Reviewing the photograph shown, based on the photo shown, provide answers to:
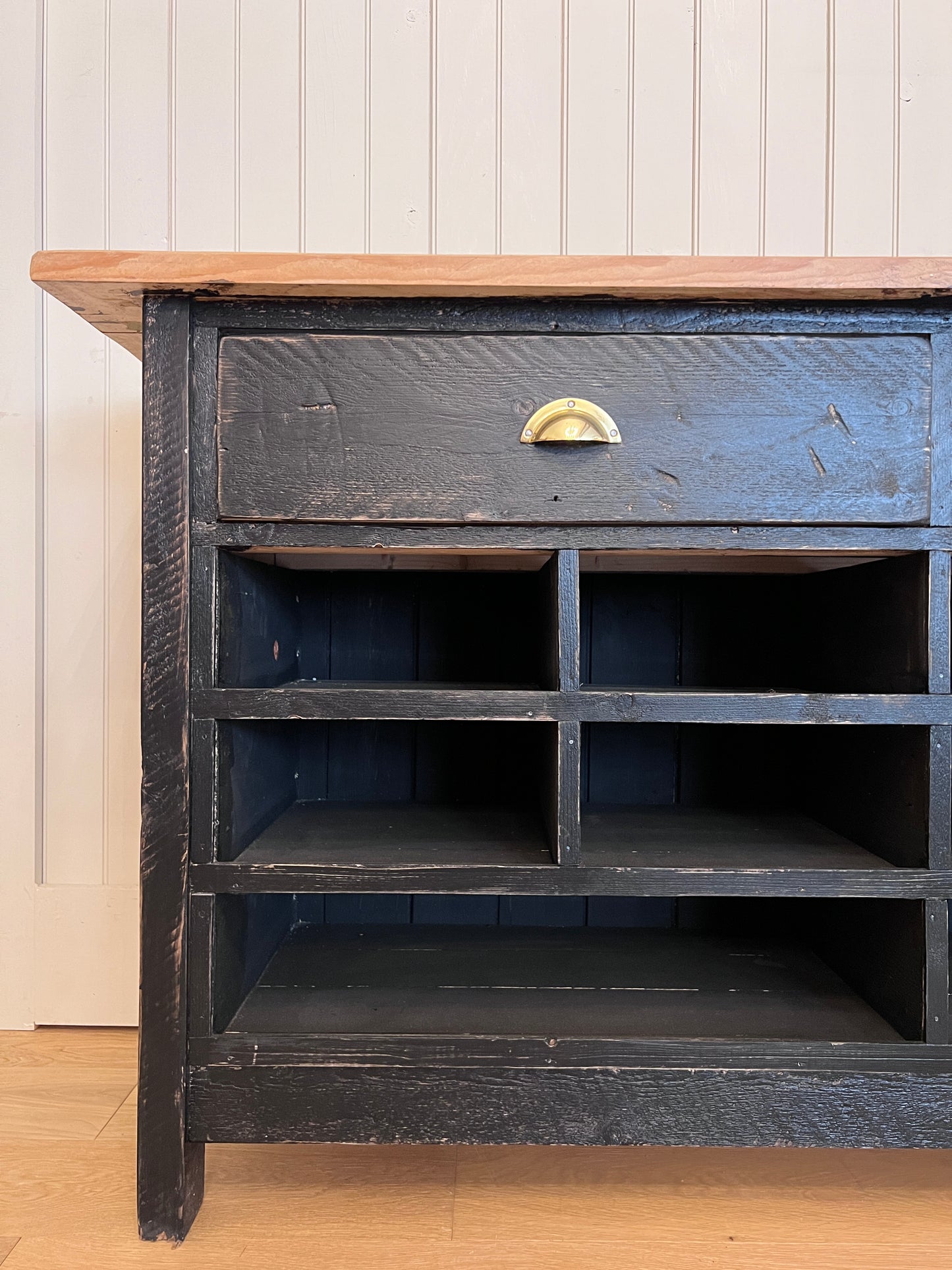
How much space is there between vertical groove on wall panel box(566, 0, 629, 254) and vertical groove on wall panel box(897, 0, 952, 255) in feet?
1.46

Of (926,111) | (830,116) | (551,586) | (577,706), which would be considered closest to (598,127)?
(830,116)

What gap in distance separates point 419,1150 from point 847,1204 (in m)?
0.50

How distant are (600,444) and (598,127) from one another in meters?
0.79

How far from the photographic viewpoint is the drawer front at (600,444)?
81 centimetres

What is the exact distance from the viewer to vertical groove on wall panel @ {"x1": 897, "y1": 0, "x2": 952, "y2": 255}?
4.20ft

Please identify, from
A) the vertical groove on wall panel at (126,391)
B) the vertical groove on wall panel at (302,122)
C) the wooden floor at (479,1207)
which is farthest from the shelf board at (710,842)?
the vertical groove on wall panel at (302,122)

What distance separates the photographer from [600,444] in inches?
32.1

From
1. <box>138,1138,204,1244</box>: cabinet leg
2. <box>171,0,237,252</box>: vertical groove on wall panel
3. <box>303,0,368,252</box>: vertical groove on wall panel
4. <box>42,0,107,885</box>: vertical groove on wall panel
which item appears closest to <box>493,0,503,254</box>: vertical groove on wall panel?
<box>303,0,368,252</box>: vertical groove on wall panel

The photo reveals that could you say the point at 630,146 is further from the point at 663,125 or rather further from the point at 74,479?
the point at 74,479

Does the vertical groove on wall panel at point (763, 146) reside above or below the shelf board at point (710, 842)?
above

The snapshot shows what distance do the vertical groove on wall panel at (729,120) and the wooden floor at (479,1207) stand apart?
1.31 meters

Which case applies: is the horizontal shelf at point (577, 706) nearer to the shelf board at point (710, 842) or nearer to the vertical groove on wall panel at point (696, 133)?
the shelf board at point (710, 842)

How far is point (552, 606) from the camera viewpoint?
2.78 ft

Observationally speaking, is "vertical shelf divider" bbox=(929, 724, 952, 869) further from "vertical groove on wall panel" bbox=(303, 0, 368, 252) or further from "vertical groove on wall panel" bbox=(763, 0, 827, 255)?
"vertical groove on wall panel" bbox=(303, 0, 368, 252)
